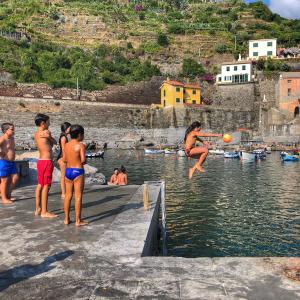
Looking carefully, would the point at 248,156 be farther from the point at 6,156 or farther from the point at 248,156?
the point at 6,156

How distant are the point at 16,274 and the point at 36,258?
0.59m

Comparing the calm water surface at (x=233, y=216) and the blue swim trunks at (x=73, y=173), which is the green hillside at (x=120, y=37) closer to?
the calm water surface at (x=233, y=216)

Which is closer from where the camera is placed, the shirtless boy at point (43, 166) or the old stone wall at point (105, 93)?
the shirtless boy at point (43, 166)

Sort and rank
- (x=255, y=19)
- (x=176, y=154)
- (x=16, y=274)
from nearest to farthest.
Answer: (x=16, y=274) < (x=176, y=154) < (x=255, y=19)

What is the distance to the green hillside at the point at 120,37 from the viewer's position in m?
77.8

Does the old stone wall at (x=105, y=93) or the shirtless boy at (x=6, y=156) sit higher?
the old stone wall at (x=105, y=93)

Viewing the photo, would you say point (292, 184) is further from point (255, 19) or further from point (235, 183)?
point (255, 19)

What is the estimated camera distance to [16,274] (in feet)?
16.6

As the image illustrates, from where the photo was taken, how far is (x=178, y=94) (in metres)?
69.9

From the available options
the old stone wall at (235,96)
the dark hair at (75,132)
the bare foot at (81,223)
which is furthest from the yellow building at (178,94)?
the bare foot at (81,223)

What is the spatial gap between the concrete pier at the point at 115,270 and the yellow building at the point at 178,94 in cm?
6314

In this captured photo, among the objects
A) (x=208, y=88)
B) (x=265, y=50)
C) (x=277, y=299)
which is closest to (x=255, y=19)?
(x=265, y=50)

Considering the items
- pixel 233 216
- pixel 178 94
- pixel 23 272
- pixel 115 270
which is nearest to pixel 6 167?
pixel 23 272

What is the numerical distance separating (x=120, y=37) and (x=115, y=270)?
95077 mm
